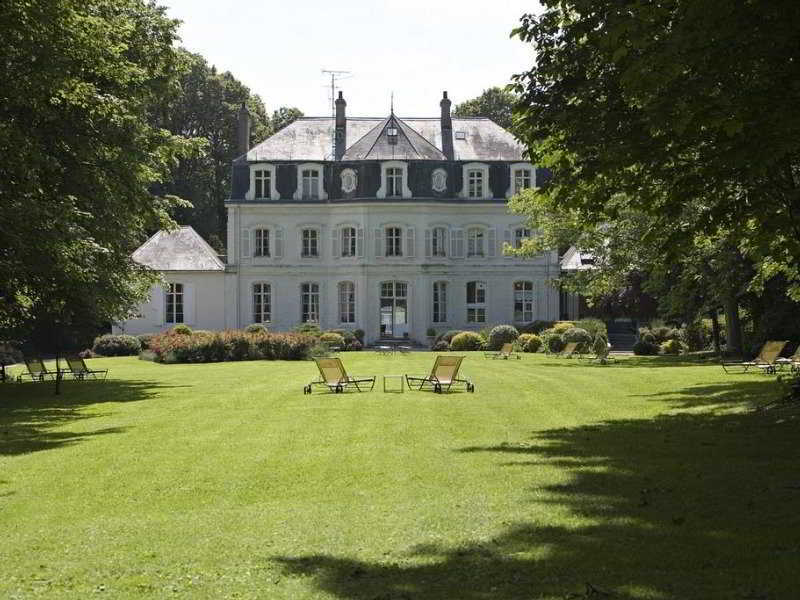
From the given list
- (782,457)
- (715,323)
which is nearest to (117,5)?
(782,457)

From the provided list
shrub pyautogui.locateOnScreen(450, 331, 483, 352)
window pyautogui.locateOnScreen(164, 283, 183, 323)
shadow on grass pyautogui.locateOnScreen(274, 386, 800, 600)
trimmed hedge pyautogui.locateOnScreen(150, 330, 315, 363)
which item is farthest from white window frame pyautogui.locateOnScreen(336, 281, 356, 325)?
shadow on grass pyautogui.locateOnScreen(274, 386, 800, 600)

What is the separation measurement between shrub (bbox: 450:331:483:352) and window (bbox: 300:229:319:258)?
10150 mm

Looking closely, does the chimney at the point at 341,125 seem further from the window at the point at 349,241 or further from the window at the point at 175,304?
the window at the point at 175,304

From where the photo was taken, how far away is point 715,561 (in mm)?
7488

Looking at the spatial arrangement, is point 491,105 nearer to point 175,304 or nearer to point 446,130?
point 446,130

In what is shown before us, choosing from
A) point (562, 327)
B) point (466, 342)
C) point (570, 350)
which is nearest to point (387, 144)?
point (466, 342)

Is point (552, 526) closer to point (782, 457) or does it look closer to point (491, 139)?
point (782, 457)

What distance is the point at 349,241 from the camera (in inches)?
2085

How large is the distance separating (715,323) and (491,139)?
58.2 ft

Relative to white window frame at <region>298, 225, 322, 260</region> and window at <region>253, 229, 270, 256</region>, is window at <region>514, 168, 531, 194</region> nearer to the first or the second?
white window frame at <region>298, 225, 322, 260</region>

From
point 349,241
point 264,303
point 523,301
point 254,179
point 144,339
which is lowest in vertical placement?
point 144,339

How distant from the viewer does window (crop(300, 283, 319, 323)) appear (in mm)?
53250

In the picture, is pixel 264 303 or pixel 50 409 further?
pixel 264 303

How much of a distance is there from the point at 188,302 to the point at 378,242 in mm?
9066
